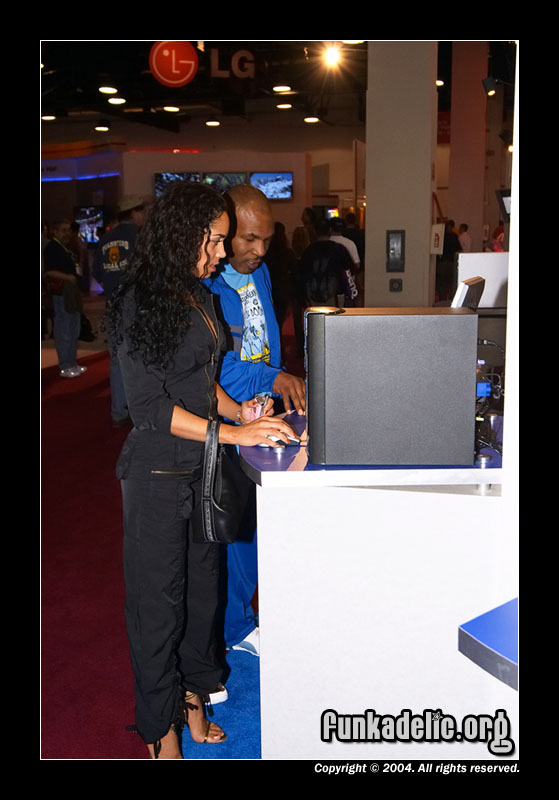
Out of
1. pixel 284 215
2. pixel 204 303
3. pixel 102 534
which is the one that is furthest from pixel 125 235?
pixel 284 215

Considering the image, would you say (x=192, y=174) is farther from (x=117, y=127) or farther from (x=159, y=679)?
(x=159, y=679)

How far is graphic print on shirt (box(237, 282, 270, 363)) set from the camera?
8.72 ft

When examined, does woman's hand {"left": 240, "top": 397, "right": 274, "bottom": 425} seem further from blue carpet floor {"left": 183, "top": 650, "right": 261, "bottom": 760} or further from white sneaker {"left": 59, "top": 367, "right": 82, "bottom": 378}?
white sneaker {"left": 59, "top": 367, "right": 82, "bottom": 378}

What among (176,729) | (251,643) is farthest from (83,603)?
(176,729)

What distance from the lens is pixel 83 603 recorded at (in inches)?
133

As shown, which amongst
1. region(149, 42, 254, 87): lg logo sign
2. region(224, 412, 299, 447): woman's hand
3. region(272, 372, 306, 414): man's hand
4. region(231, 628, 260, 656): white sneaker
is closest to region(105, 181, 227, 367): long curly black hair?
region(224, 412, 299, 447): woman's hand

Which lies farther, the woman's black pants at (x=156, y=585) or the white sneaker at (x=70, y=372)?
the white sneaker at (x=70, y=372)

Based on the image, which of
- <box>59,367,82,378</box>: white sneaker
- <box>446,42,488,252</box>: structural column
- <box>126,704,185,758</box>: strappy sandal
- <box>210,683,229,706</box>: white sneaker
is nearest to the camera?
<box>126,704,185,758</box>: strappy sandal

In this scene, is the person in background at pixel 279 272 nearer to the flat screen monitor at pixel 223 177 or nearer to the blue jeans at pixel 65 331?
the blue jeans at pixel 65 331

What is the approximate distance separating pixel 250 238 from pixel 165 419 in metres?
0.80

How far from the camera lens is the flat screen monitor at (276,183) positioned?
14960mm

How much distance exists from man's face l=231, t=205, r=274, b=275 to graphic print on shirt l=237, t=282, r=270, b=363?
0.08 metres

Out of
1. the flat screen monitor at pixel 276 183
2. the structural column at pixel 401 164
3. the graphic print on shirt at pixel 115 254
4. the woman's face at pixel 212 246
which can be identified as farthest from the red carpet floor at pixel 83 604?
the flat screen monitor at pixel 276 183
